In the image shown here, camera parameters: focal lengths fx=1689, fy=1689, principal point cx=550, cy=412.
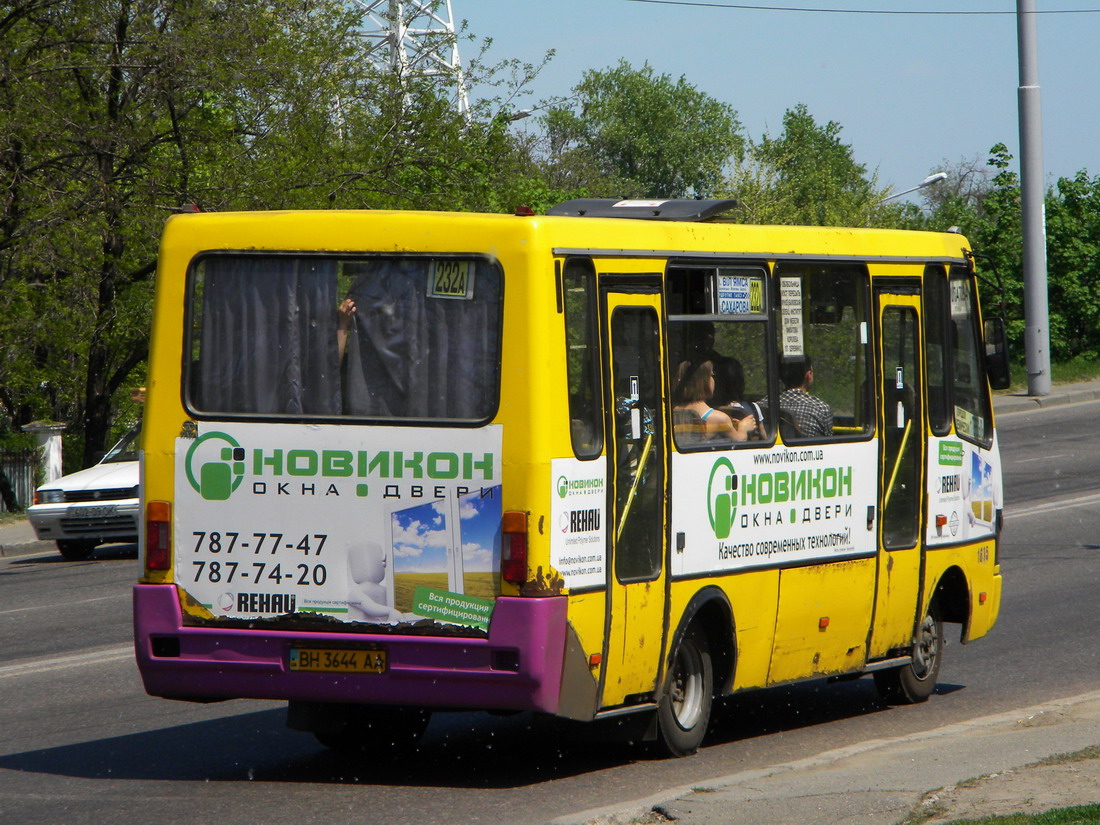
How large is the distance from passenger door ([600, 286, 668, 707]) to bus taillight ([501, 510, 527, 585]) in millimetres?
578

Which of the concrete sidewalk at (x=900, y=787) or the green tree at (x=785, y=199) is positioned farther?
the green tree at (x=785, y=199)

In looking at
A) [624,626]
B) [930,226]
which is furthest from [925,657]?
[930,226]

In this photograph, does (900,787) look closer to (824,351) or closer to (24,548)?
(824,351)

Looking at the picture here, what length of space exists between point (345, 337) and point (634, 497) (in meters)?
1.53

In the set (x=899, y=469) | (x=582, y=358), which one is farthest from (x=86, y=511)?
(x=582, y=358)

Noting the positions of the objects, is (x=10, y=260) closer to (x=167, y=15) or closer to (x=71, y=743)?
(x=167, y=15)

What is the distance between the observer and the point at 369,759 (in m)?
8.43

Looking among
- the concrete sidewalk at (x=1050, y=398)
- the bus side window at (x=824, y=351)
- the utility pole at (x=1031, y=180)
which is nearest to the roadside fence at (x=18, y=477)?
the concrete sidewalk at (x=1050, y=398)

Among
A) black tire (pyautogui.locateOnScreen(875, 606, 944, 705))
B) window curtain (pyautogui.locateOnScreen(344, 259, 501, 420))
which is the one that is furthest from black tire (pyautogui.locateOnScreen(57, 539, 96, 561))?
window curtain (pyautogui.locateOnScreen(344, 259, 501, 420))

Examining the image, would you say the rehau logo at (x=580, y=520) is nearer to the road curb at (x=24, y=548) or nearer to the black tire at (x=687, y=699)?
the black tire at (x=687, y=699)

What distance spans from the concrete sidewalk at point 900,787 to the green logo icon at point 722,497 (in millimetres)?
1223

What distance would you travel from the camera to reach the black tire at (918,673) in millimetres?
10266

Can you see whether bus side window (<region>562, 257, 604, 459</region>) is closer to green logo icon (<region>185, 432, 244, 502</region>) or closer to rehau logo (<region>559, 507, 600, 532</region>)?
rehau logo (<region>559, 507, 600, 532</region>)

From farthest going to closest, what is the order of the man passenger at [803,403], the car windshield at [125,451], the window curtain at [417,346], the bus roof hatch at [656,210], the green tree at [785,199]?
the green tree at [785,199] < the car windshield at [125,451] < the man passenger at [803,403] < the bus roof hatch at [656,210] < the window curtain at [417,346]
